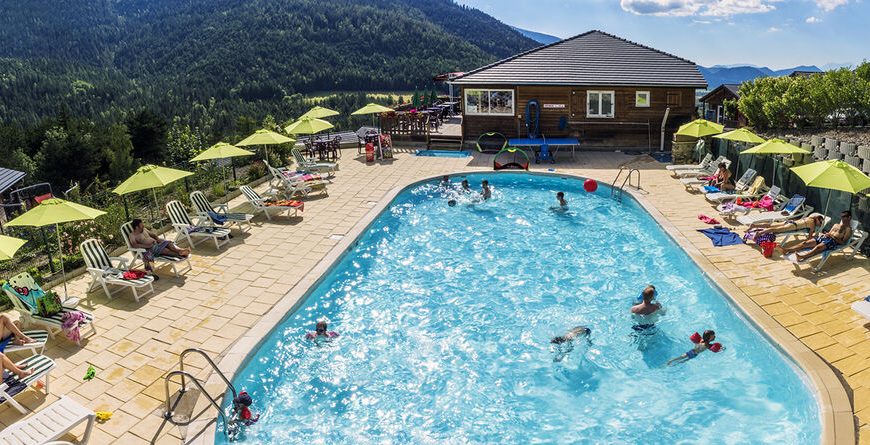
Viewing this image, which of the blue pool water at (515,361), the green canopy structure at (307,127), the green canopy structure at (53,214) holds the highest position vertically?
the green canopy structure at (307,127)

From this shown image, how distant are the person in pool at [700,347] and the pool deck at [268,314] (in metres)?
0.77

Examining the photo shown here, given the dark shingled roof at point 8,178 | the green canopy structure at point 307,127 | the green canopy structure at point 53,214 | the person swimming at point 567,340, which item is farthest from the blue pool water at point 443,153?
the dark shingled roof at point 8,178

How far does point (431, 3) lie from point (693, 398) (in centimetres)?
20365

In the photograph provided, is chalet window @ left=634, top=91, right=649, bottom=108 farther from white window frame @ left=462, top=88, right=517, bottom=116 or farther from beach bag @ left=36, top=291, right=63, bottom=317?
beach bag @ left=36, top=291, right=63, bottom=317

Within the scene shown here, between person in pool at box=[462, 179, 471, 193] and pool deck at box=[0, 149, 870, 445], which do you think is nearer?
pool deck at box=[0, 149, 870, 445]

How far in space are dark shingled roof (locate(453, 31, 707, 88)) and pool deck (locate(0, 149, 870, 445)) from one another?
9.55 m

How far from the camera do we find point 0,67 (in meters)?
118

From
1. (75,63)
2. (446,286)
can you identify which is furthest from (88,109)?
(446,286)

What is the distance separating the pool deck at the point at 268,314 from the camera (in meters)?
6.63

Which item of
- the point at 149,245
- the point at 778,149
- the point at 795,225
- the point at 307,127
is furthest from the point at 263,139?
the point at 795,225

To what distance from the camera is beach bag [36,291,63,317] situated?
8125mm

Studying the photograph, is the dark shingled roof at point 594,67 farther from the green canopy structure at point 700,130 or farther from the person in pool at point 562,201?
the person in pool at point 562,201

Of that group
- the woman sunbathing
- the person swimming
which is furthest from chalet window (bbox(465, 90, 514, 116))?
the person swimming

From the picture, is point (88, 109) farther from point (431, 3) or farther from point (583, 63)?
point (431, 3)
